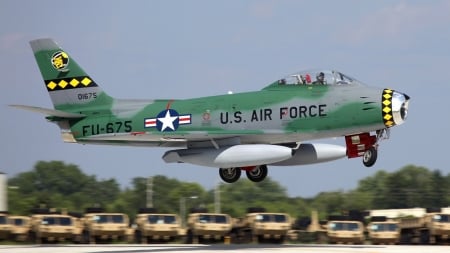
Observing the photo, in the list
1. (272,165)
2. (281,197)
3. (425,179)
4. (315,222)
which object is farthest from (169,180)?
(272,165)

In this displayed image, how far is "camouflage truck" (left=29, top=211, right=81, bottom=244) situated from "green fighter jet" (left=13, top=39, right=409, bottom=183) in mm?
8634

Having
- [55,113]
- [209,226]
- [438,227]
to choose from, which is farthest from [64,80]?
[438,227]

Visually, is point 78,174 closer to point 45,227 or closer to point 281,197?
point 281,197

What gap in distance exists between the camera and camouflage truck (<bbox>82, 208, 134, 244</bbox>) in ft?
167

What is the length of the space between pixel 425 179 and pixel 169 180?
1104 inches

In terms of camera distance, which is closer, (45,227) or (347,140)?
(347,140)

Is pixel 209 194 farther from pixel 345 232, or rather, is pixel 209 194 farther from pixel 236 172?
pixel 236 172

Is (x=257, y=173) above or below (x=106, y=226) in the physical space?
above

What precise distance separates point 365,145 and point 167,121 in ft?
24.9

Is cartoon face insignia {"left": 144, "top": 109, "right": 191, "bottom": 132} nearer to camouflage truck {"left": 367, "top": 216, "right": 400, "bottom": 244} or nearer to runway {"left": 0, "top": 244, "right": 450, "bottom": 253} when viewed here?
runway {"left": 0, "top": 244, "right": 450, "bottom": 253}

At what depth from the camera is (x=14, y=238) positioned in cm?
5222

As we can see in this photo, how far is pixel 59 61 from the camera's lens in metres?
44.0

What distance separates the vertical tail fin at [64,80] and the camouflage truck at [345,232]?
12.8 meters

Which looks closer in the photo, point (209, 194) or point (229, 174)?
point (229, 174)
